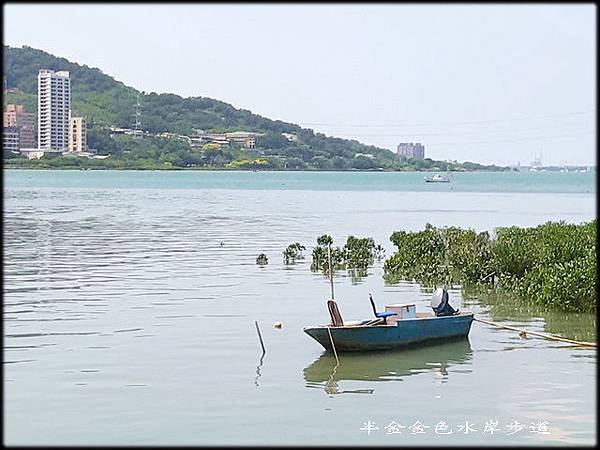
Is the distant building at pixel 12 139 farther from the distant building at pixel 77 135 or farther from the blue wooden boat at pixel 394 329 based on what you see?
the blue wooden boat at pixel 394 329

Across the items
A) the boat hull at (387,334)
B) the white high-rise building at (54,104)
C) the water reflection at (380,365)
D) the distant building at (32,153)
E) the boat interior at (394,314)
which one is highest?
the white high-rise building at (54,104)

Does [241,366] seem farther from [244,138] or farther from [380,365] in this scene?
[244,138]

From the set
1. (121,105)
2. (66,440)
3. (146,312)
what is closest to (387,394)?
(66,440)

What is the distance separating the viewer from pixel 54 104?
147 m

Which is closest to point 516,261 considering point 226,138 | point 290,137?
point 226,138

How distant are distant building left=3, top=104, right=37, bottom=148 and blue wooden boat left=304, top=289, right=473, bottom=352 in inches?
4345

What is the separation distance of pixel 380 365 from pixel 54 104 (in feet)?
442

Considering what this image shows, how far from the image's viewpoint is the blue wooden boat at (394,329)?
18984mm

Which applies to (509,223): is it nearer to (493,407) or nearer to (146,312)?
(146,312)

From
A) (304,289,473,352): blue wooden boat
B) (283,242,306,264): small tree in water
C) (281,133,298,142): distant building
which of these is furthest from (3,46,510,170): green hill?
(304,289,473,352): blue wooden boat

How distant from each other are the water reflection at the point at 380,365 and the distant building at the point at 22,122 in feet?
365

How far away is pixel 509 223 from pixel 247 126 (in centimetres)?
12012

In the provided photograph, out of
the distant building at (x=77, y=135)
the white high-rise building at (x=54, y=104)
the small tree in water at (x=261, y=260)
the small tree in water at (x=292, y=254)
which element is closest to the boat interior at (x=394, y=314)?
the small tree in water at (x=261, y=260)

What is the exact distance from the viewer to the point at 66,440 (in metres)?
14.4
